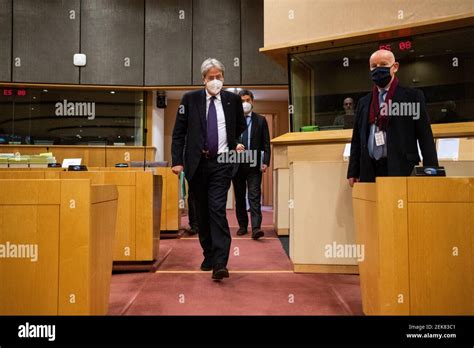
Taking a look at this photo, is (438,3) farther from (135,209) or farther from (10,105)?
(10,105)

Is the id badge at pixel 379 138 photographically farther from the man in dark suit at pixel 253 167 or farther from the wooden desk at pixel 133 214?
the man in dark suit at pixel 253 167

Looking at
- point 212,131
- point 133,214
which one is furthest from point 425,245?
point 133,214

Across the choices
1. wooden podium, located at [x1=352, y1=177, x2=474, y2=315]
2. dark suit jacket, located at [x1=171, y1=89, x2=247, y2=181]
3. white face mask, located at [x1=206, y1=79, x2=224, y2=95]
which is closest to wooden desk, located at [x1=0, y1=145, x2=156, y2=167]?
dark suit jacket, located at [x1=171, y1=89, x2=247, y2=181]

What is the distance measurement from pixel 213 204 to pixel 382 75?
41.9 inches

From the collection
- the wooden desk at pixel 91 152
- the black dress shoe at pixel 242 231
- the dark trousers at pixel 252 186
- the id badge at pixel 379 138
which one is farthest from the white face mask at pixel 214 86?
the wooden desk at pixel 91 152

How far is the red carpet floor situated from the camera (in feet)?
5.37

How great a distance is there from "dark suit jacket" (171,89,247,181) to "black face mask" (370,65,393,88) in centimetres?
77

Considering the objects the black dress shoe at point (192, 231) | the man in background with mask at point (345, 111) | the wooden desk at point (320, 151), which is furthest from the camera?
the black dress shoe at point (192, 231)

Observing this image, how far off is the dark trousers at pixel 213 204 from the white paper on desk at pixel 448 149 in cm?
154

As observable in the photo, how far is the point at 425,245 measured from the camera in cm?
125

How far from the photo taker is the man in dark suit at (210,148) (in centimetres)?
216

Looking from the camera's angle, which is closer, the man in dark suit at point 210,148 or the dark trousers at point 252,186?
the man in dark suit at point 210,148

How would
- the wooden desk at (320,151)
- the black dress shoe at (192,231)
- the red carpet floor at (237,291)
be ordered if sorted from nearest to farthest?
the red carpet floor at (237,291) < the wooden desk at (320,151) < the black dress shoe at (192,231)

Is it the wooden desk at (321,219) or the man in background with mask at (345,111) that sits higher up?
the man in background with mask at (345,111)
